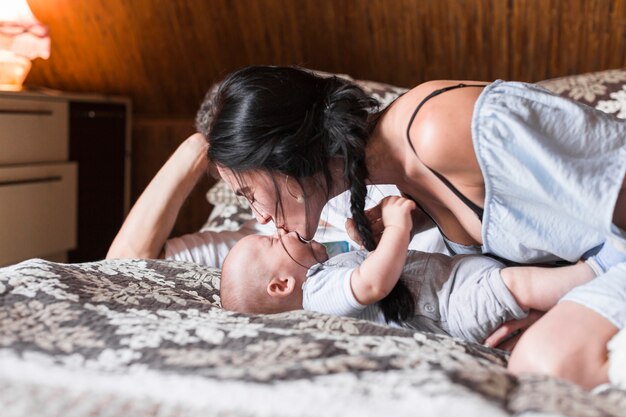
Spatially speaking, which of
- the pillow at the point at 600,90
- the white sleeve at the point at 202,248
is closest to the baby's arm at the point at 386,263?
the white sleeve at the point at 202,248

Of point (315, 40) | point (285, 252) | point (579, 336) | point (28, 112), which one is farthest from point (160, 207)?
point (315, 40)

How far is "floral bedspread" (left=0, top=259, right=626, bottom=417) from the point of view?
0.93m

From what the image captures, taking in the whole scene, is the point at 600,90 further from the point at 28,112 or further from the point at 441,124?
the point at 28,112

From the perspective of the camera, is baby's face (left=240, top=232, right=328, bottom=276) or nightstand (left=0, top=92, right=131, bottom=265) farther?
nightstand (left=0, top=92, right=131, bottom=265)

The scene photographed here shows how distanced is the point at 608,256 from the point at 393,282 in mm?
359

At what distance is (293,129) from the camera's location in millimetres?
1383

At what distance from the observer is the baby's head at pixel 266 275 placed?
5.01 feet

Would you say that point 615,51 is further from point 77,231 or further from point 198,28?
point 77,231

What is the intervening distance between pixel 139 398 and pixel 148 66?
2566mm

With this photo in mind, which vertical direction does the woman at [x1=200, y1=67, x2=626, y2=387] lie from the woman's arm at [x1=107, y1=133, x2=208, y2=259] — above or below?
above

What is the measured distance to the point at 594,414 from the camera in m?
0.89

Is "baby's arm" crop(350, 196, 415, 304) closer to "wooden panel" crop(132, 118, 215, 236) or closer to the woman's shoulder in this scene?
the woman's shoulder

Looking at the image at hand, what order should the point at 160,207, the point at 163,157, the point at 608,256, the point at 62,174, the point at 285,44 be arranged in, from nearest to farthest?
the point at 608,256
the point at 160,207
the point at 62,174
the point at 285,44
the point at 163,157

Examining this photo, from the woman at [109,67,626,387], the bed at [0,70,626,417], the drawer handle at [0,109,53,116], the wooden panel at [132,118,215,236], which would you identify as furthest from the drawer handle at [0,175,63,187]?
the woman at [109,67,626,387]
